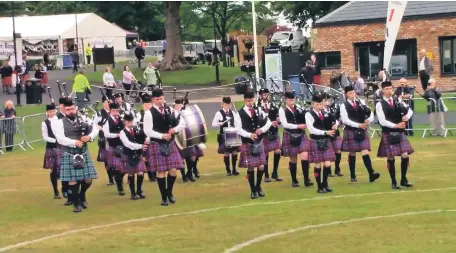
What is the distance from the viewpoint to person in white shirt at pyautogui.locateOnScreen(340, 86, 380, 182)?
15.5 m

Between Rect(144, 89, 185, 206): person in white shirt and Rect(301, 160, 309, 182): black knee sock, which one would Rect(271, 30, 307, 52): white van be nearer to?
Rect(301, 160, 309, 182): black knee sock

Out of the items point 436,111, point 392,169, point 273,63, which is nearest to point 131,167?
point 392,169

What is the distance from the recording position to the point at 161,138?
14125 mm

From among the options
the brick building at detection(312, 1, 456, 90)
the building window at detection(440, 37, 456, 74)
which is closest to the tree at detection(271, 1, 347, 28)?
the brick building at detection(312, 1, 456, 90)

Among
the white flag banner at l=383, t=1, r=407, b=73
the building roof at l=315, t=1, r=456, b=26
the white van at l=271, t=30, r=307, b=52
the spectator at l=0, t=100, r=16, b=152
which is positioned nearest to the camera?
the spectator at l=0, t=100, r=16, b=152

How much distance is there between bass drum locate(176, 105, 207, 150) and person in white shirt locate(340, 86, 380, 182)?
8.65ft

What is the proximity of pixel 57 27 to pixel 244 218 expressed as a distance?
1738 inches

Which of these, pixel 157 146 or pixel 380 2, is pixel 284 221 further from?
pixel 380 2

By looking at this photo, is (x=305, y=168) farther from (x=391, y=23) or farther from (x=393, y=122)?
(x=391, y=23)

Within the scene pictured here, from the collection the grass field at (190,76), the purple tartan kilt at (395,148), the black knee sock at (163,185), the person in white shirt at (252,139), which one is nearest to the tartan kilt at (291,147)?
the person in white shirt at (252,139)

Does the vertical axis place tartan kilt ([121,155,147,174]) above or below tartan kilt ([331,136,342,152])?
below

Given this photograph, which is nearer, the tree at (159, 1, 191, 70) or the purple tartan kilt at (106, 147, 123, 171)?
the purple tartan kilt at (106, 147, 123, 171)

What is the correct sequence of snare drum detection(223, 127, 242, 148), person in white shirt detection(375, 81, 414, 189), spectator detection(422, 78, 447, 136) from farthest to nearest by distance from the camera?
spectator detection(422, 78, 447, 136) → snare drum detection(223, 127, 242, 148) → person in white shirt detection(375, 81, 414, 189)

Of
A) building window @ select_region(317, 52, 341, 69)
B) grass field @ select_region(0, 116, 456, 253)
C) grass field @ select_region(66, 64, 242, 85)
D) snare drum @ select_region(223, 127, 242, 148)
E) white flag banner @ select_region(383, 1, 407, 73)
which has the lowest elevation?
grass field @ select_region(0, 116, 456, 253)
